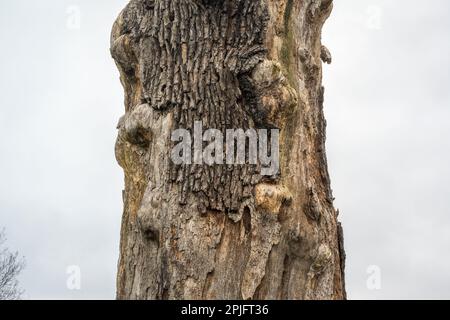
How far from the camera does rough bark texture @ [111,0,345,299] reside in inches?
232

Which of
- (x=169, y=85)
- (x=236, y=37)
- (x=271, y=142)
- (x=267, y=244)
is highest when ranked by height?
(x=236, y=37)

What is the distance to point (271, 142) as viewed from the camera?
612 cm

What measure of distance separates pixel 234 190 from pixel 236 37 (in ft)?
3.93

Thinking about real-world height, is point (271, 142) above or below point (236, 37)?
below

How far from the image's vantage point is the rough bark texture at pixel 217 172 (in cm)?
588

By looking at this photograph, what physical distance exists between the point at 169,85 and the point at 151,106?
0.22 meters

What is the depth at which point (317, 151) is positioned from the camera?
6625mm

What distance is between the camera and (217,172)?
19.6ft

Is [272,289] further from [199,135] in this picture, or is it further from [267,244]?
[199,135]
